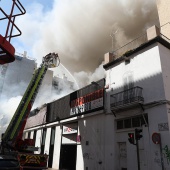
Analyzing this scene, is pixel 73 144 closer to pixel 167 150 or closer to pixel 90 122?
pixel 90 122

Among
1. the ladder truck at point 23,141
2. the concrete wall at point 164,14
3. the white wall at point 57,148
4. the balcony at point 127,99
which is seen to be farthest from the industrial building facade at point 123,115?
the ladder truck at point 23,141

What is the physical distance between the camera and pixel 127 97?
15.6 meters

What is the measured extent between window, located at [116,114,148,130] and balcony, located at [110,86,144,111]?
1.06 meters

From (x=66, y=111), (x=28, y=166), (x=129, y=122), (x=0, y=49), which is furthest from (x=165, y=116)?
(x=66, y=111)

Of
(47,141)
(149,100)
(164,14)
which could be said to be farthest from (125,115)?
(47,141)

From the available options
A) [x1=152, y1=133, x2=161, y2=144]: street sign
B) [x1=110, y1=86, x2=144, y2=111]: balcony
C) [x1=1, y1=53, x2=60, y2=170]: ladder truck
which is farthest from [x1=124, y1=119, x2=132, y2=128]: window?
[x1=1, y1=53, x2=60, y2=170]: ladder truck

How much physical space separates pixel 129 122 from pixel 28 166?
823 centimetres

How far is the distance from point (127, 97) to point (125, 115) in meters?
1.50

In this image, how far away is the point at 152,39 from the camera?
1520 cm

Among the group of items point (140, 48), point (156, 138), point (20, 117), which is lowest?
point (156, 138)

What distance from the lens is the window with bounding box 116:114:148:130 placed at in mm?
14453

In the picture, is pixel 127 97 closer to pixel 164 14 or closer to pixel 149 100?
pixel 149 100

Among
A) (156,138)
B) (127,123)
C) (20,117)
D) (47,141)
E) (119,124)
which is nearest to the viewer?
(156,138)

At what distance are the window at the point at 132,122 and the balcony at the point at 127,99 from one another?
1061 millimetres
